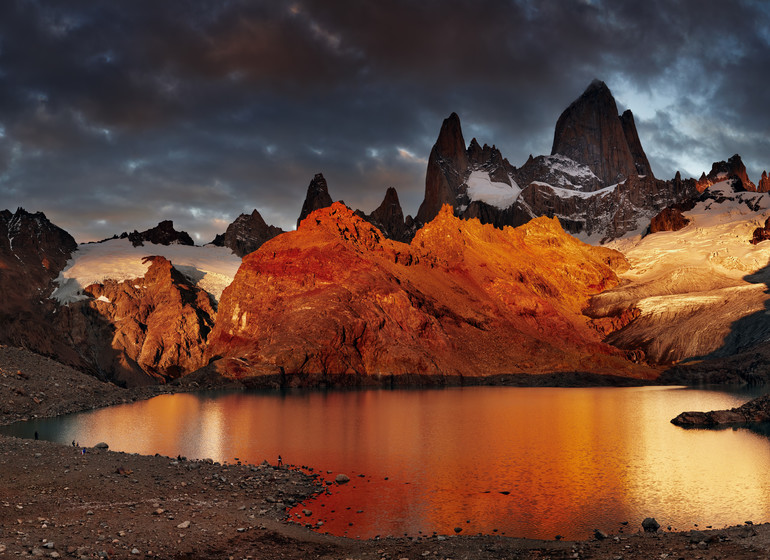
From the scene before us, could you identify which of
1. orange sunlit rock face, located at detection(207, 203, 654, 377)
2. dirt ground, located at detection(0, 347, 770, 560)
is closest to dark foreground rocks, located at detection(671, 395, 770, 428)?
dirt ground, located at detection(0, 347, 770, 560)

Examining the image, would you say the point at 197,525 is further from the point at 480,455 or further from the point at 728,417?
the point at 728,417

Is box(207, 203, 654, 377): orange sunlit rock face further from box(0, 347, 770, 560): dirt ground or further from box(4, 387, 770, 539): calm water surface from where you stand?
box(0, 347, 770, 560): dirt ground

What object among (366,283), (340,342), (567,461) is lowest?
(567,461)

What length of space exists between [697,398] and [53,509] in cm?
11645

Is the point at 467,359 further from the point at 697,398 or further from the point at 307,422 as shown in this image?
the point at 307,422

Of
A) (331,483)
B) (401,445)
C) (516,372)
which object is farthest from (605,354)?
(331,483)

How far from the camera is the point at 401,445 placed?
192 feet

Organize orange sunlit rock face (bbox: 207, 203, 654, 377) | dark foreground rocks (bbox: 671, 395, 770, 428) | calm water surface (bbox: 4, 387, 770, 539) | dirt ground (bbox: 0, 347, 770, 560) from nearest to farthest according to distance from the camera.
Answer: dirt ground (bbox: 0, 347, 770, 560), calm water surface (bbox: 4, 387, 770, 539), dark foreground rocks (bbox: 671, 395, 770, 428), orange sunlit rock face (bbox: 207, 203, 654, 377)

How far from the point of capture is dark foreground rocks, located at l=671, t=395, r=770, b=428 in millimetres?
74375

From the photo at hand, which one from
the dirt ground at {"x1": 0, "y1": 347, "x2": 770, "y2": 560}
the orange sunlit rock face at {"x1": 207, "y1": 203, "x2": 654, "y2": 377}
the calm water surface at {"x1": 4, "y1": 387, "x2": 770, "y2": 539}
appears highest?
the orange sunlit rock face at {"x1": 207, "y1": 203, "x2": 654, "y2": 377}

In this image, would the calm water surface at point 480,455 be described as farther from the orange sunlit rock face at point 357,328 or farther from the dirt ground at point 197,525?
the orange sunlit rock face at point 357,328

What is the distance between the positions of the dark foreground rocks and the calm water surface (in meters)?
3.14

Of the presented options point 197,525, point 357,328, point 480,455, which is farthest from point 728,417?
point 357,328

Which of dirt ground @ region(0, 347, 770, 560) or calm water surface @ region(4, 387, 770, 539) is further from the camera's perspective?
calm water surface @ region(4, 387, 770, 539)
